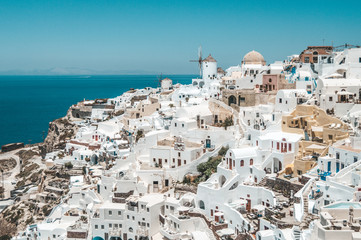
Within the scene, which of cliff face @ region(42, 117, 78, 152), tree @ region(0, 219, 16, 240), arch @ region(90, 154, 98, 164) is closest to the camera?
tree @ region(0, 219, 16, 240)

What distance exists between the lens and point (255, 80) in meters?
47.1

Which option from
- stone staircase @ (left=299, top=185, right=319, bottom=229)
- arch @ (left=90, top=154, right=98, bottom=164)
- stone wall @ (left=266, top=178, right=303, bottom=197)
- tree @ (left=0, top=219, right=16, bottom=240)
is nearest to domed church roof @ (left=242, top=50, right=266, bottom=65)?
arch @ (left=90, top=154, right=98, bottom=164)

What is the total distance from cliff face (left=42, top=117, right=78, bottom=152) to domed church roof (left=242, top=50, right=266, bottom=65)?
3063 cm

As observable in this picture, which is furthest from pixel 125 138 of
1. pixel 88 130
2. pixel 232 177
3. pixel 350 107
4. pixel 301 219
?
pixel 301 219

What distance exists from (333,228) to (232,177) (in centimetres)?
1201

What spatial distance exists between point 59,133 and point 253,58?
120 ft

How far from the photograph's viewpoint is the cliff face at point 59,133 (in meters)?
66.8

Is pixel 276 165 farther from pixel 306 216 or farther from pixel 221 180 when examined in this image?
pixel 306 216

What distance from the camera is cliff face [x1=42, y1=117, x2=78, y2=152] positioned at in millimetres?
66806

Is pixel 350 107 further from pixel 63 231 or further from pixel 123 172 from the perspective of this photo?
pixel 63 231

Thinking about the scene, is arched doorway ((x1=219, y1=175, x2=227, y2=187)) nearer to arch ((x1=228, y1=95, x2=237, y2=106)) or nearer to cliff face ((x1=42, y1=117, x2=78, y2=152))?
arch ((x1=228, y1=95, x2=237, y2=106))

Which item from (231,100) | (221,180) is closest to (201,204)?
(221,180)

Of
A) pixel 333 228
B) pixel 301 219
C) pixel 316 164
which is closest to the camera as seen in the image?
pixel 333 228

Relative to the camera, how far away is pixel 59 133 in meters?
70.7
